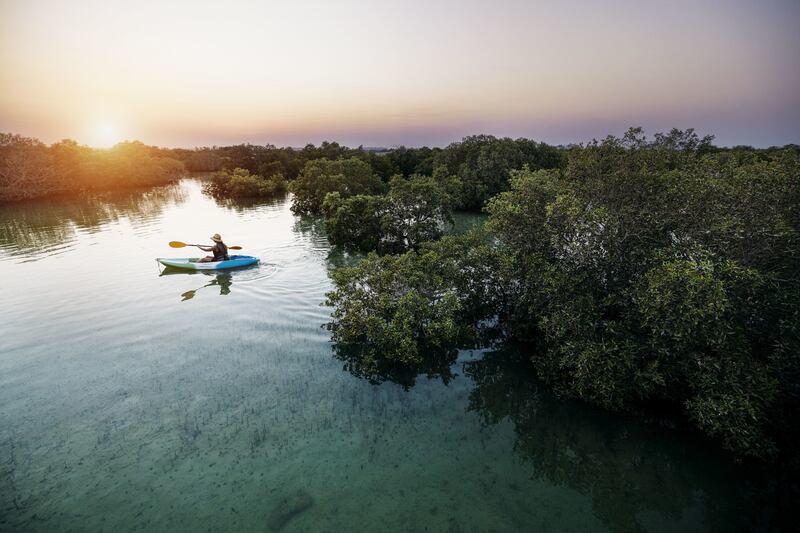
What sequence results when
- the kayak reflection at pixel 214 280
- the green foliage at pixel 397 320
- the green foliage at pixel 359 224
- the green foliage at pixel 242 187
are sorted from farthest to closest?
the green foliage at pixel 242 187 < the green foliage at pixel 359 224 < the kayak reflection at pixel 214 280 < the green foliage at pixel 397 320

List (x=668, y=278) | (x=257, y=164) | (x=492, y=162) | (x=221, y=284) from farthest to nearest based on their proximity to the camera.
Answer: (x=257, y=164) → (x=492, y=162) → (x=221, y=284) → (x=668, y=278)

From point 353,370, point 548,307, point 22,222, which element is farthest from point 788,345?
point 22,222

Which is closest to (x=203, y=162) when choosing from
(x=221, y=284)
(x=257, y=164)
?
(x=257, y=164)

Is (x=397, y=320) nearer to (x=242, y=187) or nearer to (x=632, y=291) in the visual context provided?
(x=632, y=291)

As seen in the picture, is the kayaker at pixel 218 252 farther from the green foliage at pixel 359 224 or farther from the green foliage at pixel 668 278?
the green foliage at pixel 668 278

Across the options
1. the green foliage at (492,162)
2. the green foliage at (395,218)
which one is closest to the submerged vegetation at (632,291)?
the green foliage at (395,218)

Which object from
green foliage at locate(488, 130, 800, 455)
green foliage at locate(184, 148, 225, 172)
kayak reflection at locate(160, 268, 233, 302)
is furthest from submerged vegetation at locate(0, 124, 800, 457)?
green foliage at locate(184, 148, 225, 172)
